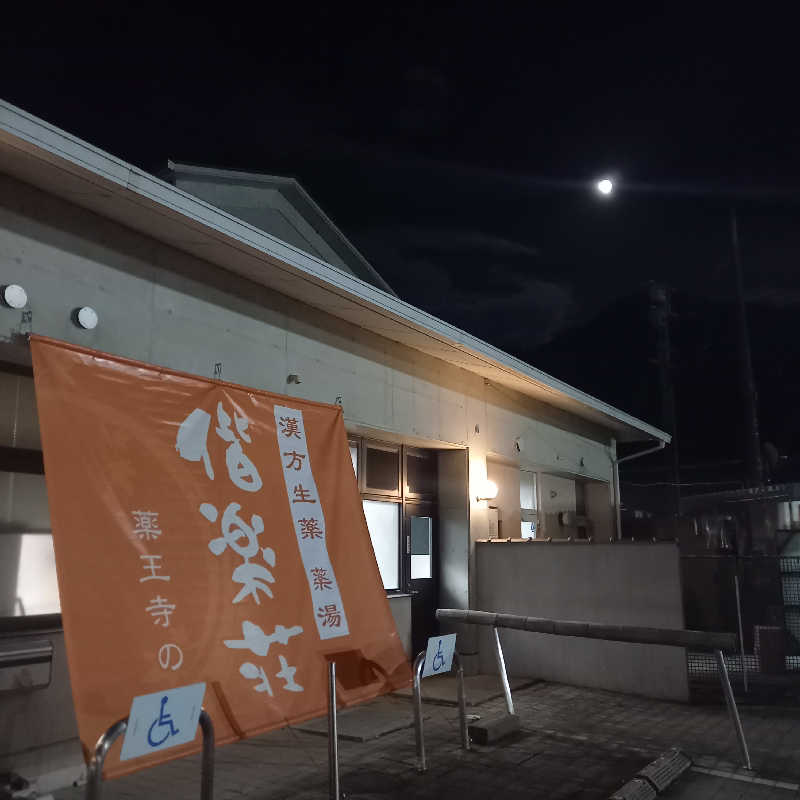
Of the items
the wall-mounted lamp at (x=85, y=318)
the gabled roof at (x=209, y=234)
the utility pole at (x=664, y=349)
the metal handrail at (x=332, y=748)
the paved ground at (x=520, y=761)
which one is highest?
the utility pole at (x=664, y=349)

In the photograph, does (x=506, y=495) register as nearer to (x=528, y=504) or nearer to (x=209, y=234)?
(x=528, y=504)

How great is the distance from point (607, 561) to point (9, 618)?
23.7 ft

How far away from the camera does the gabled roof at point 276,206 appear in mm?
13758

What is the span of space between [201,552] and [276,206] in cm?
1174

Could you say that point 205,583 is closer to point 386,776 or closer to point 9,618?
point 9,618

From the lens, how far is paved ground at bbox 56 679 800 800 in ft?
16.5

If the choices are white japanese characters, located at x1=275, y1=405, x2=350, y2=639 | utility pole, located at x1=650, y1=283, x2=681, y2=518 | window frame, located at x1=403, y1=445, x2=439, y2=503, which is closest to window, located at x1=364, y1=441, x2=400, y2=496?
window frame, located at x1=403, y1=445, x2=439, y2=503

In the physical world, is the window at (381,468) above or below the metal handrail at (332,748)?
above

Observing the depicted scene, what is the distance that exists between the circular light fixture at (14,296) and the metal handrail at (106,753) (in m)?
3.33

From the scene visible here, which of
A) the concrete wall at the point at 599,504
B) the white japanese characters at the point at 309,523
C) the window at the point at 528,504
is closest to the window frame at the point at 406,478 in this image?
the window at the point at 528,504

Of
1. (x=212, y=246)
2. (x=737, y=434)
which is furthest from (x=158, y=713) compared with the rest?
(x=737, y=434)

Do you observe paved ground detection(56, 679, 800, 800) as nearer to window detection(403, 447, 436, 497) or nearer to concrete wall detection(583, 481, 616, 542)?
window detection(403, 447, 436, 497)

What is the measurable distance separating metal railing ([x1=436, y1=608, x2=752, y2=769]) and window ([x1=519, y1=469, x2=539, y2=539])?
5199 mm

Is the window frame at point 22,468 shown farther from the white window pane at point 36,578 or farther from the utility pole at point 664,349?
the utility pole at point 664,349
